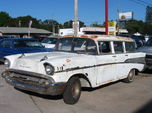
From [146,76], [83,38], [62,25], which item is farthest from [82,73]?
[62,25]

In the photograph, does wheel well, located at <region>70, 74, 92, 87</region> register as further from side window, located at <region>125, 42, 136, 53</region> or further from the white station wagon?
side window, located at <region>125, 42, 136, 53</region>

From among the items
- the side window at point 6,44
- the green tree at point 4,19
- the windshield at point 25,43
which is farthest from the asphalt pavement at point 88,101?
the green tree at point 4,19

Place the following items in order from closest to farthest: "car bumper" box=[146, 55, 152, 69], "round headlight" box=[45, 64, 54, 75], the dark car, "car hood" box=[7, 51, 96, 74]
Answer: "round headlight" box=[45, 64, 54, 75]
"car hood" box=[7, 51, 96, 74]
"car bumper" box=[146, 55, 152, 69]
the dark car

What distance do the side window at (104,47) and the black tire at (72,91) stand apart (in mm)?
1463

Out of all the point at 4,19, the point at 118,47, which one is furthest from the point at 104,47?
the point at 4,19

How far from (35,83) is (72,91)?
94 centimetres

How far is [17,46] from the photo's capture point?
464 inches

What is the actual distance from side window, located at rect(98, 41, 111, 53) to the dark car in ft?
16.3

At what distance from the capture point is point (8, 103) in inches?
239

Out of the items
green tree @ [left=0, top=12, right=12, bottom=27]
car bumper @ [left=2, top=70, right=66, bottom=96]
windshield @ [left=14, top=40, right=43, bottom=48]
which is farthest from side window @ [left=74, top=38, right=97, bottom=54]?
green tree @ [left=0, top=12, right=12, bottom=27]

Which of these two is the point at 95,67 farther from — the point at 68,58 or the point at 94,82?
the point at 68,58

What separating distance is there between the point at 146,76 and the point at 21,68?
20.9 feet

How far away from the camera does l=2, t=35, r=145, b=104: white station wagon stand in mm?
5727

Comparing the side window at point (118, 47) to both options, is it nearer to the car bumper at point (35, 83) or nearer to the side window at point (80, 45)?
the side window at point (80, 45)
